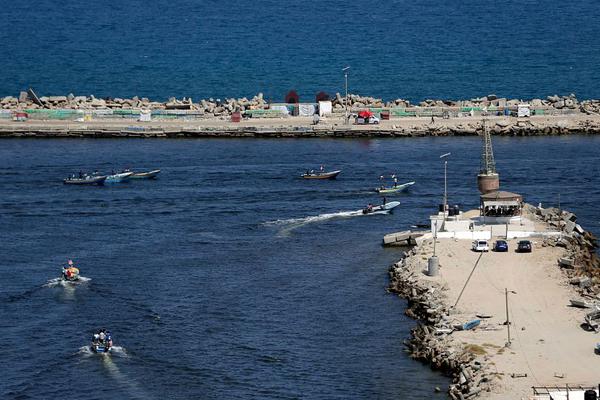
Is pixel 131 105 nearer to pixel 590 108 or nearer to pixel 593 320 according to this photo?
pixel 590 108

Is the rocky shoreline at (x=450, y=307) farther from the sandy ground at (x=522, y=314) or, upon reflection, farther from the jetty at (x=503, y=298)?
the sandy ground at (x=522, y=314)

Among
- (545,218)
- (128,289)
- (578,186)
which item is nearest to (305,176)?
(578,186)

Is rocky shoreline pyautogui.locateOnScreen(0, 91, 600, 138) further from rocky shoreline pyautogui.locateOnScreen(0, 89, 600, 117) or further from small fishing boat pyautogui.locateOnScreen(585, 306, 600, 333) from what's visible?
small fishing boat pyautogui.locateOnScreen(585, 306, 600, 333)

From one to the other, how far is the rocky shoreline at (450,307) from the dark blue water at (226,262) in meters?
1.08

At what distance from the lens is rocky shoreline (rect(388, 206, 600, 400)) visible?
230 ft

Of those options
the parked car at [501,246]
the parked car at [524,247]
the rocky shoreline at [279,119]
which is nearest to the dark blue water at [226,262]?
the rocky shoreline at [279,119]

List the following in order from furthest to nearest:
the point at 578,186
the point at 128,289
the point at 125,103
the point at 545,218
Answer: the point at 125,103 < the point at 578,186 < the point at 545,218 < the point at 128,289

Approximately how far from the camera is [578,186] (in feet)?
400

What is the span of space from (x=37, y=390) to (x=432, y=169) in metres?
63.8

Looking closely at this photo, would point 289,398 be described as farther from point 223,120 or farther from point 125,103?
point 125,103

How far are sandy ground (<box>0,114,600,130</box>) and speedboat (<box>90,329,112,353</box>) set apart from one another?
265ft

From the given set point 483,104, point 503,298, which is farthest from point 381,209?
point 483,104

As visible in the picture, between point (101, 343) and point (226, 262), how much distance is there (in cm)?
1981

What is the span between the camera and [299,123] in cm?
16162
